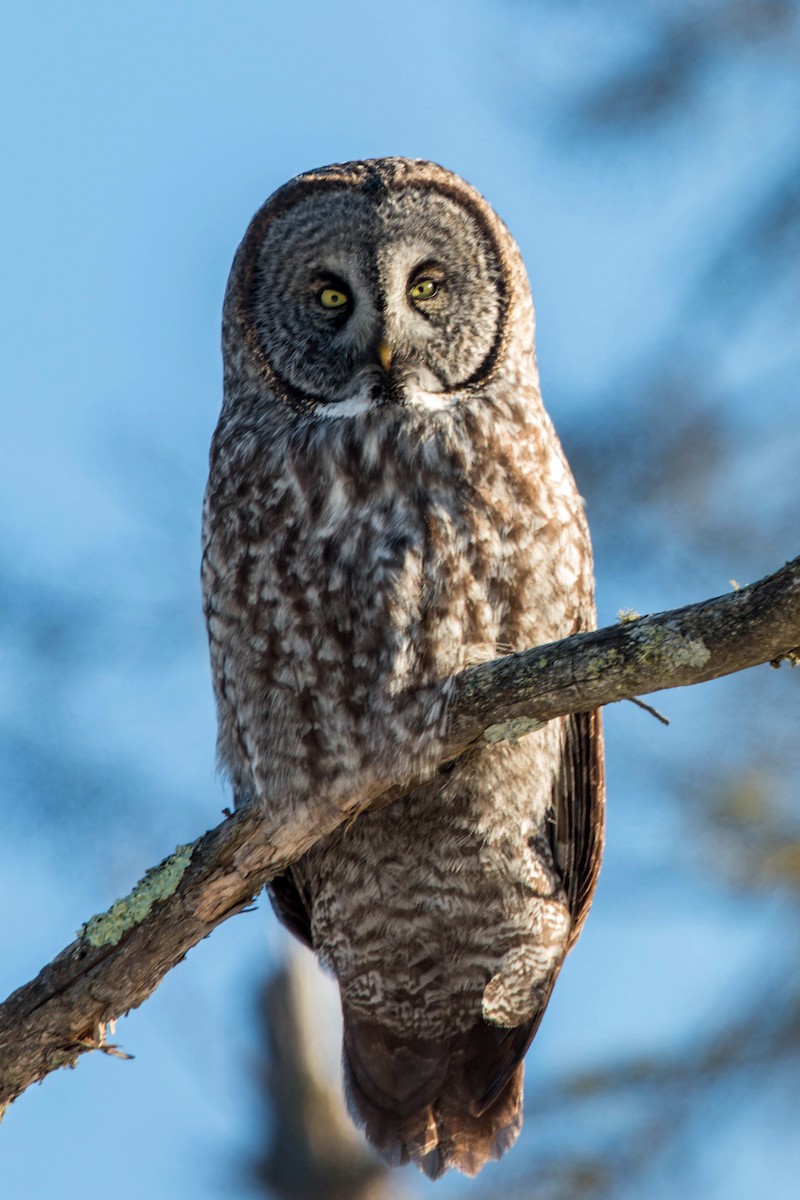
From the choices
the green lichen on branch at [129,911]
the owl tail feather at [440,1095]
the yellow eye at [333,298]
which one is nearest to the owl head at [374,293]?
the yellow eye at [333,298]

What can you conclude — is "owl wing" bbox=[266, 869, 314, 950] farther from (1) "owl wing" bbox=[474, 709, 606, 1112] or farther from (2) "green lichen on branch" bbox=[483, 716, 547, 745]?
(2) "green lichen on branch" bbox=[483, 716, 547, 745]

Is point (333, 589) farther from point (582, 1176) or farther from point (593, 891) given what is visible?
point (582, 1176)

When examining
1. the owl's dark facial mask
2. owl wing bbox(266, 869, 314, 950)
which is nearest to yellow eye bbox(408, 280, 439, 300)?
the owl's dark facial mask

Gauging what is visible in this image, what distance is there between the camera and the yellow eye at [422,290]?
4309 millimetres

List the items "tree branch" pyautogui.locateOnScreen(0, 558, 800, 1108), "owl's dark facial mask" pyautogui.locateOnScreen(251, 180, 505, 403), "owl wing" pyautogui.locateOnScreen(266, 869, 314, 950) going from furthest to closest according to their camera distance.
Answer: "owl wing" pyautogui.locateOnScreen(266, 869, 314, 950) → "owl's dark facial mask" pyautogui.locateOnScreen(251, 180, 505, 403) → "tree branch" pyautogui.locateOnScreen(0, 558, 800, 1108)

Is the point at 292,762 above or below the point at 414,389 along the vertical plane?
below

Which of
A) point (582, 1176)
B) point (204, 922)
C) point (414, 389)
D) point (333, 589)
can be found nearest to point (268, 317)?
point (414, 389)

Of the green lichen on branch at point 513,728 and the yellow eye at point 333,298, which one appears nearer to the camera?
the green lichen on branch at point 513,728

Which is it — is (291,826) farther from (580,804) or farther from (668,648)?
(668,648)

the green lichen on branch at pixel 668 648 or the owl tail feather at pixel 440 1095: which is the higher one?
the green lichen on branch at pixel 668 648

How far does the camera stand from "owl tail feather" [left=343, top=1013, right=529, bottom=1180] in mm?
4383

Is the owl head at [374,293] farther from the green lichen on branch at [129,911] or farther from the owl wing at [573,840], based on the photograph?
the green lichen on branch at [129,911]

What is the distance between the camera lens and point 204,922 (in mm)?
3629

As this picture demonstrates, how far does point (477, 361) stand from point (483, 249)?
15.3 inches
